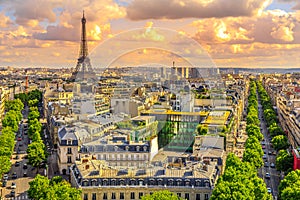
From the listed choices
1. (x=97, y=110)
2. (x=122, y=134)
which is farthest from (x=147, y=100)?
(x=122, y=134)

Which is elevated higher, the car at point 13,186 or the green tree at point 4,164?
the green tree at point 4,164

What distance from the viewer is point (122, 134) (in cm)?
3131

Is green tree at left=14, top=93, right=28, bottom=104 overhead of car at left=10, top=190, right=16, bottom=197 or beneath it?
overhead

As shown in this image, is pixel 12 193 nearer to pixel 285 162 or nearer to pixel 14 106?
pixel 285 162

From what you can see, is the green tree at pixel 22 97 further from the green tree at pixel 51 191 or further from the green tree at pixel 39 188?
the green tree at pixel 39 188

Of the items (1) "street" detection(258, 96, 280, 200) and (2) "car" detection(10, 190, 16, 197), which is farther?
(1) "street" detection(258, 96, 280, 200)

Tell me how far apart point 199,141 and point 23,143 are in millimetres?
22526

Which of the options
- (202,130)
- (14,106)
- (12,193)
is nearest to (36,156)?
(12,193)

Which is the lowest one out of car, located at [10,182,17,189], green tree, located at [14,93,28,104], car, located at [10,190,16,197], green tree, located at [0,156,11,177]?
car, located at [10,190,16,197]

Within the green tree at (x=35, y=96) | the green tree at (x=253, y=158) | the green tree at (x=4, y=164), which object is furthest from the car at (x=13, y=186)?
the green tree at (x=35, y=96)

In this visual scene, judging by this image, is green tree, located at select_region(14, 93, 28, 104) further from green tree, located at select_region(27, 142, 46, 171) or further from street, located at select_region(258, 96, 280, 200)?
green tree, located at select_region(27, 142, 46, 171)

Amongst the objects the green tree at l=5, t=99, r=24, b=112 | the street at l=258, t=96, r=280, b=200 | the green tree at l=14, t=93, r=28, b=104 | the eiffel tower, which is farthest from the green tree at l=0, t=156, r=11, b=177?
the eiffel tower

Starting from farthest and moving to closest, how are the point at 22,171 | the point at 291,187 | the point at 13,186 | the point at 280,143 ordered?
1. the point at 280,143
2. the point at 22,171
3. the point at 13,186
4. the point at 291,187

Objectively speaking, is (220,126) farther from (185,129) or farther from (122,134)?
(122,134)
